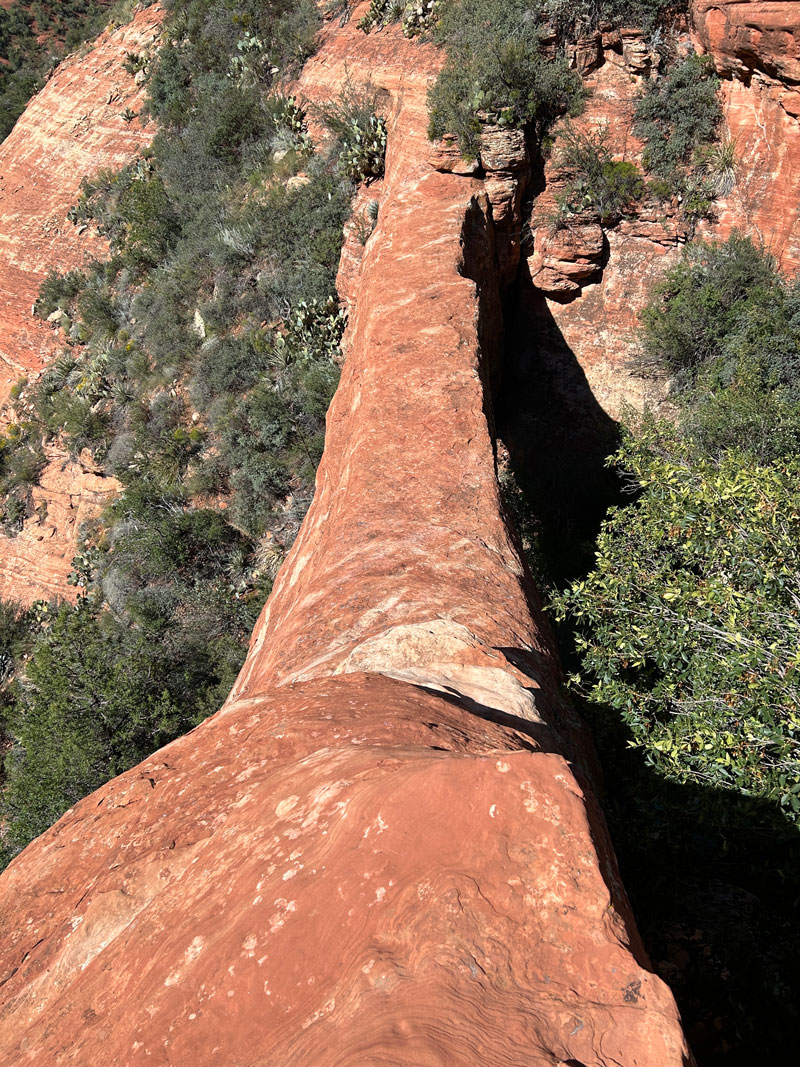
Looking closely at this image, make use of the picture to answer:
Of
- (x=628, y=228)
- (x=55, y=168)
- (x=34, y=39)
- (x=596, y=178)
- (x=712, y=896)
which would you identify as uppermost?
(x=34, y=39)

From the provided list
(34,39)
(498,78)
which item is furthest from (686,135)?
(34,39)

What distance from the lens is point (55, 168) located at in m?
21.0

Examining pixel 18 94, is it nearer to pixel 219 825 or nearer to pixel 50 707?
pixel 50 707

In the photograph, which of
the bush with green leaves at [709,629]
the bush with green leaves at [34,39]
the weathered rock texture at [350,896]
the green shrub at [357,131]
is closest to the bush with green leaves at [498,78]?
the green shrub at [357,131]

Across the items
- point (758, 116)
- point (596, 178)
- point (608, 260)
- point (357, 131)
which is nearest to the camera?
point (758, 116)

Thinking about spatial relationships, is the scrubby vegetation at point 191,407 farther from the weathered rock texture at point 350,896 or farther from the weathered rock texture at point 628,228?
the weathered rock texture at point 350,896

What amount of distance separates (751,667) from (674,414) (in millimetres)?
7839

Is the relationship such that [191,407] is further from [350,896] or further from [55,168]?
[55,168]

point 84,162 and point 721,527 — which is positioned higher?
point 84,162

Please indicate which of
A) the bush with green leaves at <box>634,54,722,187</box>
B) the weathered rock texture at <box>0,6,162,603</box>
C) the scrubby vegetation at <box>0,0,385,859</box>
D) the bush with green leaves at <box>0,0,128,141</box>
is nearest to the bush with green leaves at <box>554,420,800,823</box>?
the scrubby vegetation at <box>0,0,385,859</box>

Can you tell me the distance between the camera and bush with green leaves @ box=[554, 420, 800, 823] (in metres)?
3.62

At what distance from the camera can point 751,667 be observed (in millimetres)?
3811

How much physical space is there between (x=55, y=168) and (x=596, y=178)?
1834 cm

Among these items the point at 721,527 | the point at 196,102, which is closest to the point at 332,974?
the point at 721,527
